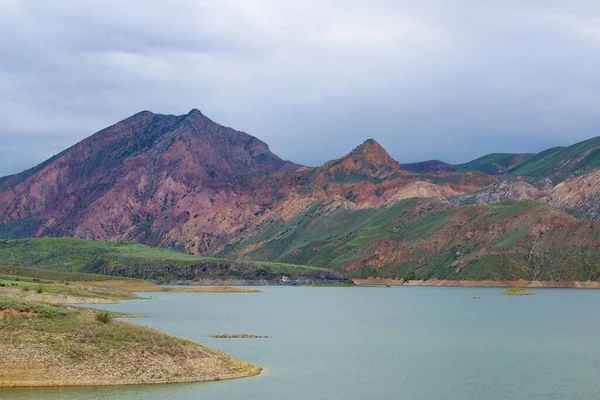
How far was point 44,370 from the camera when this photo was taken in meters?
53.6

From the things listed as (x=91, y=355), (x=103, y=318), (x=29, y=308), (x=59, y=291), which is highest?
(x=29, y=308)

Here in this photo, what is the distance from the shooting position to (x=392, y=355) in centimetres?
7612

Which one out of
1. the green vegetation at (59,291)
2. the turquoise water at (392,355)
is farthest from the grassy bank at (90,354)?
the green vegetation at (59,291)

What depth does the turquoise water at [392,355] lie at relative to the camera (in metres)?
54.5

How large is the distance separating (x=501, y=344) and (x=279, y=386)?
40302 millimetres

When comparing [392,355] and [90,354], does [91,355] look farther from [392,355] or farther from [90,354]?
[392,355]

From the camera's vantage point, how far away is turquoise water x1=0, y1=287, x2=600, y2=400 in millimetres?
54469

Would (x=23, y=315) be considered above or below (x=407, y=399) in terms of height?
above

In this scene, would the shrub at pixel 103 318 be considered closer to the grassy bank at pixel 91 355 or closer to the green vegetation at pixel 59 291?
the grassy bank at pixel 91 355

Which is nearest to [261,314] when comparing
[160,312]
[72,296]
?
[160,312]

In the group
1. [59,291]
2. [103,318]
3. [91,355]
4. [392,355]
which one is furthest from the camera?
[59,291]

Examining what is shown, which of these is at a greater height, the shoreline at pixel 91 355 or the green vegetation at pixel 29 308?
the green vegetation at pixel 29 308

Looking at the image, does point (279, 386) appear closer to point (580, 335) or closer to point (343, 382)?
point (343, 382)

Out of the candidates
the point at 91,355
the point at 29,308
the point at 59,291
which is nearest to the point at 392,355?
the point at 91,355
